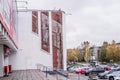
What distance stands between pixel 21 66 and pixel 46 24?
7.54 m

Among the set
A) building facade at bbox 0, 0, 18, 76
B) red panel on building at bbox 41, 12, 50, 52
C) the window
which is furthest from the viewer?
red panel on building at bbox 41, 12, 50, 52

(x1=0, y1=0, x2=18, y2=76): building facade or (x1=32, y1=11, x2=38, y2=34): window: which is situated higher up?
(x1=32, y1=11, x2=38, y2=34): window

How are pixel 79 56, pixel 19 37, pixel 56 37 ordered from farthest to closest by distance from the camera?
pixel 79 56
pixel 56 37
pixel 19 37

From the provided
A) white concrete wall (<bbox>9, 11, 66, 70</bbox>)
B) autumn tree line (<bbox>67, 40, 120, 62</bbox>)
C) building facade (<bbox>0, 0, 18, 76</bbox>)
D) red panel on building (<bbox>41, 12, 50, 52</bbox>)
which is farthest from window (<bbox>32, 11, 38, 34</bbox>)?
autumn tree line (<bbox>67, 40, 120, 62</bbox>)

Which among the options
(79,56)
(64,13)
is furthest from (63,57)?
(79,56)

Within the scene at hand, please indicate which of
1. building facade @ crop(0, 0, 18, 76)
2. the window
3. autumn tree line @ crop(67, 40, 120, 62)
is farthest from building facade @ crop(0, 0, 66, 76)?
autumn tree line @ crop(67, 40, 120, 62)

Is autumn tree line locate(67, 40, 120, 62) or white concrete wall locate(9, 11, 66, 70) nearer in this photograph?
white concrete wall locate(9, 11, 66, 70)

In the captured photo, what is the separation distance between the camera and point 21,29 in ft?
148

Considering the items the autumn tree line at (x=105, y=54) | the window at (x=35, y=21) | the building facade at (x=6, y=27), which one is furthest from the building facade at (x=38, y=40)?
the autumn tree line at (x=105, y=54)

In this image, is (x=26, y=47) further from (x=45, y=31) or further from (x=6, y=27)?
(x=6, y=27)

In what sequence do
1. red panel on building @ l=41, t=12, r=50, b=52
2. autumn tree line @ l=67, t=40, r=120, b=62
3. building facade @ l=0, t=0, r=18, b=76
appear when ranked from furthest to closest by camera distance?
1. autumn tree line @ l=67, t=40, r=120, b=62
2. red panel on building @ l=41, t=12, r=50, b=52
3. building facade @ l=0, t=0, r=18, b=76

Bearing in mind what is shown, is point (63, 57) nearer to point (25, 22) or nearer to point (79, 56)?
point (25, 22)

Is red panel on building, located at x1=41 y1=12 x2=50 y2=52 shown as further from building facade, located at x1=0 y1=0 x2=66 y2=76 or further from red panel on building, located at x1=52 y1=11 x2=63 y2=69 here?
red panel on building, located at x1=52 y1=11 x2=63 y2=69

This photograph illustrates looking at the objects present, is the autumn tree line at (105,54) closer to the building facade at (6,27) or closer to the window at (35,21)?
the window at (35,21)
